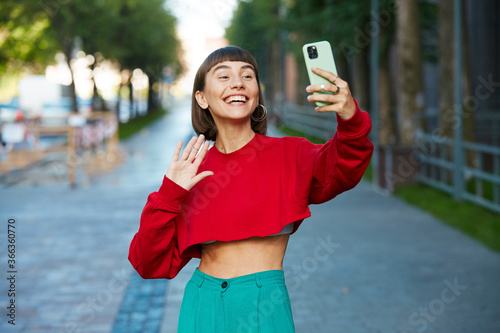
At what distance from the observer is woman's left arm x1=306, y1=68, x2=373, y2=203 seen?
7.01 feet

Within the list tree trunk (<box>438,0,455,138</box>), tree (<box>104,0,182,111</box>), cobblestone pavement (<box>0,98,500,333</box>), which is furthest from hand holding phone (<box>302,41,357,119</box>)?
tree (<box>104,0,182,111</box>)

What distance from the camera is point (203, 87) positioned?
2664 mm

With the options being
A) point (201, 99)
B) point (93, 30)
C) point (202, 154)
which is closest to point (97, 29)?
point (93, 30)

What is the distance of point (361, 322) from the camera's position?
18.7 feet

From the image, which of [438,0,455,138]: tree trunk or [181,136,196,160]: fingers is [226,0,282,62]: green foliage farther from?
[438,0,455,138]: tree trunk

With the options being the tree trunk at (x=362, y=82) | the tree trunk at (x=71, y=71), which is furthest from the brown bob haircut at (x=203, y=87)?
the tree trunk at (x=71, y=71)

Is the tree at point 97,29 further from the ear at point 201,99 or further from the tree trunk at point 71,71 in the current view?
the ear at point 201,99

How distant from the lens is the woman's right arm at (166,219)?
2.36 meters

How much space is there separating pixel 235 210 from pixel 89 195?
447 inches

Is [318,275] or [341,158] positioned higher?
[341,158]

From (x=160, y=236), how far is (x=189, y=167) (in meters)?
0.25

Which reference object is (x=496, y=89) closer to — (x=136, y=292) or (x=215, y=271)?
(x=136, y=292)

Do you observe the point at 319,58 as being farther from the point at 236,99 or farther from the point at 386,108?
the point at 386,108

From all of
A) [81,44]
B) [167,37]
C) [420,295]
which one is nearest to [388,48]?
[420,295]
